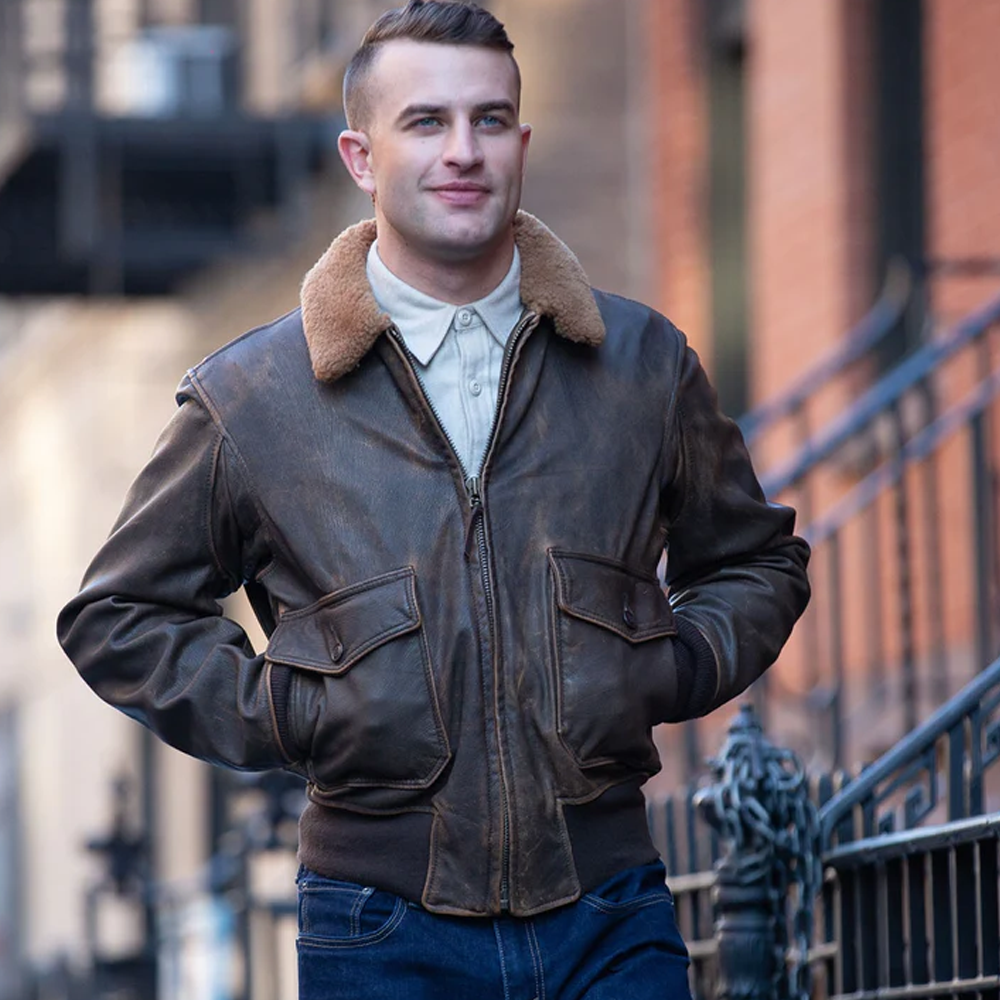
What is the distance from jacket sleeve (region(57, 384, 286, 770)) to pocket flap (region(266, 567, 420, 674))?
0.06 meters

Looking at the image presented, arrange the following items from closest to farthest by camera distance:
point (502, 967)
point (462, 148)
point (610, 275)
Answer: point (502, 967) → point (462, 148) → point (610, 275)

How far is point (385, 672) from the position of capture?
11.5 ft

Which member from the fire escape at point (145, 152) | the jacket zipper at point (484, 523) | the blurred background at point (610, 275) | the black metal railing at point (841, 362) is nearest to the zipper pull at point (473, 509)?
the jacket zipper at point (484, 523)

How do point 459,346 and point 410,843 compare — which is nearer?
point 410,843

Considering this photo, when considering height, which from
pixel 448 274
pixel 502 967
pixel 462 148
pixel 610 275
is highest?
pixel 610 275

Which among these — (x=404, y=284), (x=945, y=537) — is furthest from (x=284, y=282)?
(x=404, y=284)

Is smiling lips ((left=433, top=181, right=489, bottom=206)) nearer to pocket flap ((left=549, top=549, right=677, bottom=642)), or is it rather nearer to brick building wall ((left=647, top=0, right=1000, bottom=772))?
pocket flap ((left=549, top=549, right=677, bottom=642))

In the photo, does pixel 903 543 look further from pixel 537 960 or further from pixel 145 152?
pixel 145 152

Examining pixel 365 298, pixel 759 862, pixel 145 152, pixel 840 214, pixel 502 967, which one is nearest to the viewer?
pixel 502 967

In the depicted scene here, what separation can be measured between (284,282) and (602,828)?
420 inches

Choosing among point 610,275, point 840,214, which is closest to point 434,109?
point 840,214

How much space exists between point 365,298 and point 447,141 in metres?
0.27

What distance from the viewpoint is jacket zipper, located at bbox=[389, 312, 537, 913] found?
350 centimetres

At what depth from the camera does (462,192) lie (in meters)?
3.64
